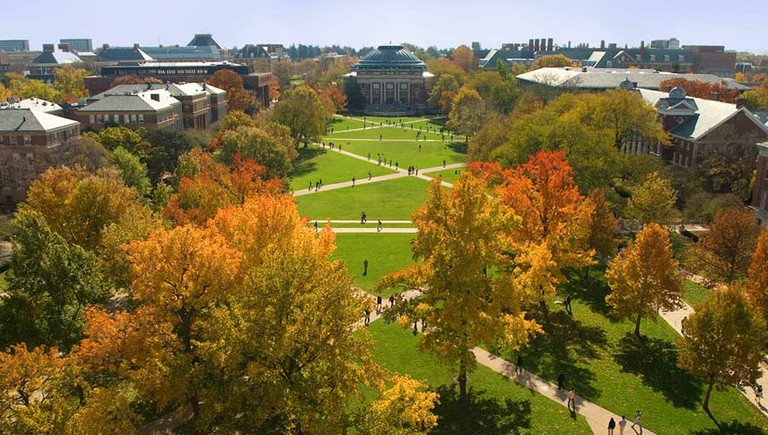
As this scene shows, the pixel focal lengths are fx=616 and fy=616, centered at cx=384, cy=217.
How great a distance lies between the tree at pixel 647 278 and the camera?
111 feet

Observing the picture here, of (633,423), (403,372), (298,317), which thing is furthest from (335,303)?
(633,423)

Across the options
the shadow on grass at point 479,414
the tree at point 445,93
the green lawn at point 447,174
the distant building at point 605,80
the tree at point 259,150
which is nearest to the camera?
the shadow on grass at point 479,414

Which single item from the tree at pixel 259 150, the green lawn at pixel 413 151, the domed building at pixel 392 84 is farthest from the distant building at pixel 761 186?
the domed building at pixel 392 84

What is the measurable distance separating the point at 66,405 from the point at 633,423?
76.3ft

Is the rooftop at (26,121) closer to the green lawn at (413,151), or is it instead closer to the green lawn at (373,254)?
the green lawn at (373,254)

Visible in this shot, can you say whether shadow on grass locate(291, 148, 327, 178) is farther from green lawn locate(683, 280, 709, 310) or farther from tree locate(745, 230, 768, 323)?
tree locate(745, 230, 768, 323)

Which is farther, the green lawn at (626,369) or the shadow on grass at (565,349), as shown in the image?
the shadow on grass at (565,349)

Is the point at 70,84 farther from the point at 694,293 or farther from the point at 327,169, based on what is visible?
the point at 694,293

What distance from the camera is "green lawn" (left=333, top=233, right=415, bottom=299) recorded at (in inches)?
1820

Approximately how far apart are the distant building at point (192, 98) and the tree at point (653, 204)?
71.6m

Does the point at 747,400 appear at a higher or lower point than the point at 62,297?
lower

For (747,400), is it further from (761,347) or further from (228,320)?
(228,320)

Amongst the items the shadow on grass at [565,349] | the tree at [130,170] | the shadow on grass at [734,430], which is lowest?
the shadow on grass at [734,430]

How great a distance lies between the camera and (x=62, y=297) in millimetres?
29625
